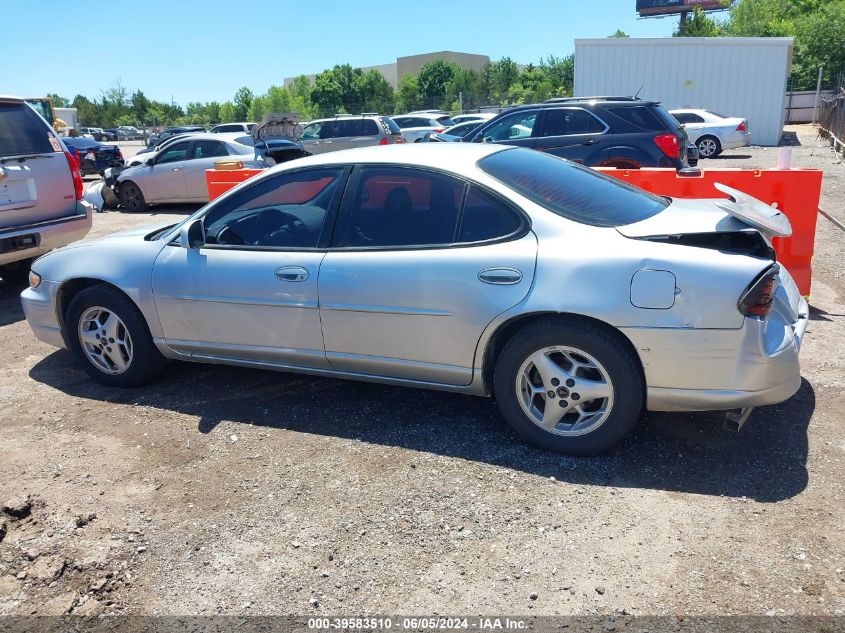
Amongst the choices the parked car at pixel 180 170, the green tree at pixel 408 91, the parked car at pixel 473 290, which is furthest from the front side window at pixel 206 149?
the green tree at pixel 408 91

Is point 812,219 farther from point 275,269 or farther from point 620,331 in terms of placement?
point 275,269

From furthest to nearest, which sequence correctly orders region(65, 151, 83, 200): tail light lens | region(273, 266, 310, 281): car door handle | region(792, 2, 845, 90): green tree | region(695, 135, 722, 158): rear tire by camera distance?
region(792, 2, 845, 90): green tree
region(695, 135, 722, 158): rear tire
region(65, 151, 83, 200): tail light lens
region(273, 266, 310, 281): car door handle

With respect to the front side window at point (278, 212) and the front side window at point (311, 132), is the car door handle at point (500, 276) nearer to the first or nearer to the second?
the front side window at point (278, 212)

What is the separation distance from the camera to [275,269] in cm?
404

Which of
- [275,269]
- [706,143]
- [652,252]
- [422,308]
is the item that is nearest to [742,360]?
[652,252]

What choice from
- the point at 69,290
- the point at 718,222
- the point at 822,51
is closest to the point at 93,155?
the point at 69,290

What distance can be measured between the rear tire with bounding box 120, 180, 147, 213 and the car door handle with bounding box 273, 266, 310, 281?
1140 centimetres

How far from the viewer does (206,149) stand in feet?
44.8

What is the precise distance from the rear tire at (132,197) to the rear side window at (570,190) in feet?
38.7

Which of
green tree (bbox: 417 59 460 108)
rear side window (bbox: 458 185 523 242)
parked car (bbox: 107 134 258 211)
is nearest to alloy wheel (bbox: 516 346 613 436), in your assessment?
rear side window (bbox: 458 185 523 242)

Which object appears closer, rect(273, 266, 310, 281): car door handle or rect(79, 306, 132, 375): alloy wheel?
rect(273, 266, 310, 281): car door handle

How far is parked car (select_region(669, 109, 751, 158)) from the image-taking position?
21.5 meters

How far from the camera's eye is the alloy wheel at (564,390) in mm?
3416

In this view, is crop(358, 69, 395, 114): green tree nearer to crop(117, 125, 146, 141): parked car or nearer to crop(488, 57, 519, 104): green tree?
crop(488, 57, 519, 104): green tree
